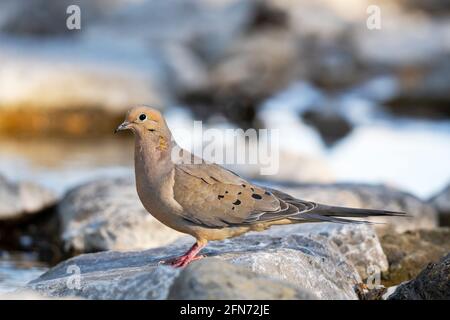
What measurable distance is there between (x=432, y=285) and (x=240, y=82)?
995cm

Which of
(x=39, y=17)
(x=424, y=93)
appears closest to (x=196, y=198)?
(x=424, y=93)

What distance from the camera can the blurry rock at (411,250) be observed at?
6.82 meters

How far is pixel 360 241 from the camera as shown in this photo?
667 cm

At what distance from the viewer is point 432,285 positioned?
225 inches

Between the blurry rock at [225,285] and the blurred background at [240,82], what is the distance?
4241 millimetres

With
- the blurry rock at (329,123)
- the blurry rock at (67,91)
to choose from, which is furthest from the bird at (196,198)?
the blurry rock at (67,91)

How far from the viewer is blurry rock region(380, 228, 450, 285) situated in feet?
22.4

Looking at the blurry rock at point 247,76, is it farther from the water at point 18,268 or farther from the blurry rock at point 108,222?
the water at point 18,268

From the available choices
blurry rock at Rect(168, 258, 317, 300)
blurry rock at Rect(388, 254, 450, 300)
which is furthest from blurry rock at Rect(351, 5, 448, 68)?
blurry rock at Rect(168, 258, 317, 300)

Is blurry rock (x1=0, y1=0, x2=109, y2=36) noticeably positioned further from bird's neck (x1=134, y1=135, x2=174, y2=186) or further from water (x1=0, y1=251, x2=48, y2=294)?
bird's neck (x1=134, y1=135, x2=174, y2=186)

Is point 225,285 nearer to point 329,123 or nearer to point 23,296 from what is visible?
point 23,296

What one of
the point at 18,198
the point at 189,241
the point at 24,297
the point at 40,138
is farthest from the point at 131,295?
the point at 40,138

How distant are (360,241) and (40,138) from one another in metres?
7.10
